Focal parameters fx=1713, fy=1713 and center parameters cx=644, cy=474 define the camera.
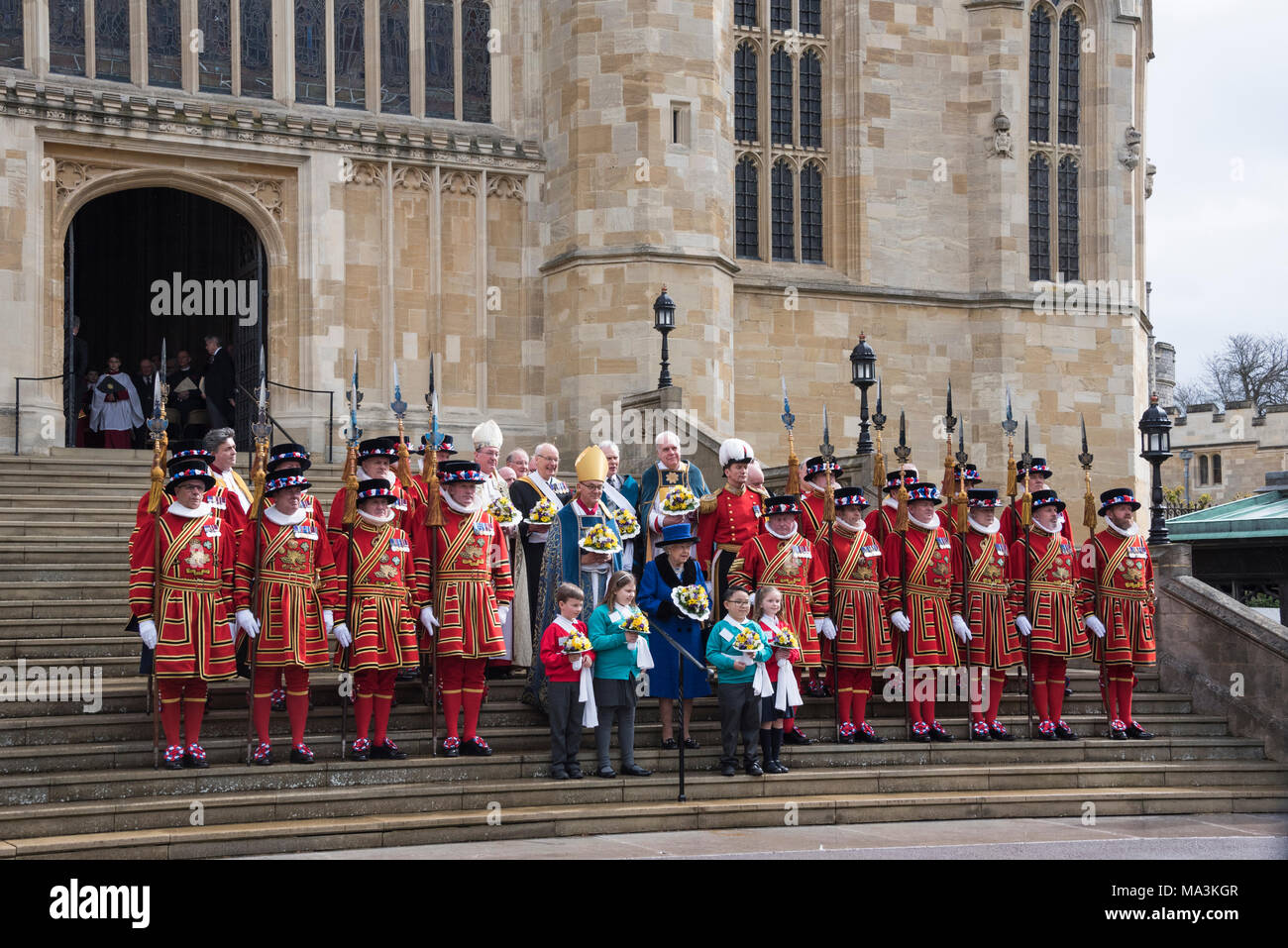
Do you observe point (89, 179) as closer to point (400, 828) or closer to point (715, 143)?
point (715, 143)

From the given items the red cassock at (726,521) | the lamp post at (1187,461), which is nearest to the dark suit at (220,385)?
the red cassock at (726,521)

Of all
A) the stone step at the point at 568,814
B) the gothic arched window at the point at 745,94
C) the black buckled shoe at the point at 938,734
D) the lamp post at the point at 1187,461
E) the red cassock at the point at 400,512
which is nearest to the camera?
the stone step at the point at 568,814

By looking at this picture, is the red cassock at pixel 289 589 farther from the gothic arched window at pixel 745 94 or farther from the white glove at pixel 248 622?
the gothic arched window at pixel 745 94

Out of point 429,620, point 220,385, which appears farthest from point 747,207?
point 429,620

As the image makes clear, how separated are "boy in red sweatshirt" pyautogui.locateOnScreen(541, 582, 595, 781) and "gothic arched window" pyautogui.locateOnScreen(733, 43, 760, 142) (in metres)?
13.5

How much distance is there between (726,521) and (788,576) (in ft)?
3.07

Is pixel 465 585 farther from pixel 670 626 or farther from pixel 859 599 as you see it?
pixel 859 599

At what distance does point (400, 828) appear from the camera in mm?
10281

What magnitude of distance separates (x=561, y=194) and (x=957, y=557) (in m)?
9.01

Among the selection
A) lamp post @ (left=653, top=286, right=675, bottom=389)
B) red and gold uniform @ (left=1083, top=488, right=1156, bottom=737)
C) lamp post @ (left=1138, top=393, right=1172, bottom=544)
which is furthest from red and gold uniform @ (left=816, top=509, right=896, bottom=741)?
lamp post @ (left=653, top=286, right=675, bottom=389)

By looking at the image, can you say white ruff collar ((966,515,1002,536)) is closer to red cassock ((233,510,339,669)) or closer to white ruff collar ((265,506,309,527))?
red cassock ((233,510,339,669))

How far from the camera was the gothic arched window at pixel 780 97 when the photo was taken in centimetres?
2384

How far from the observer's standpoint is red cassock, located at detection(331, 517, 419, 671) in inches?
445
